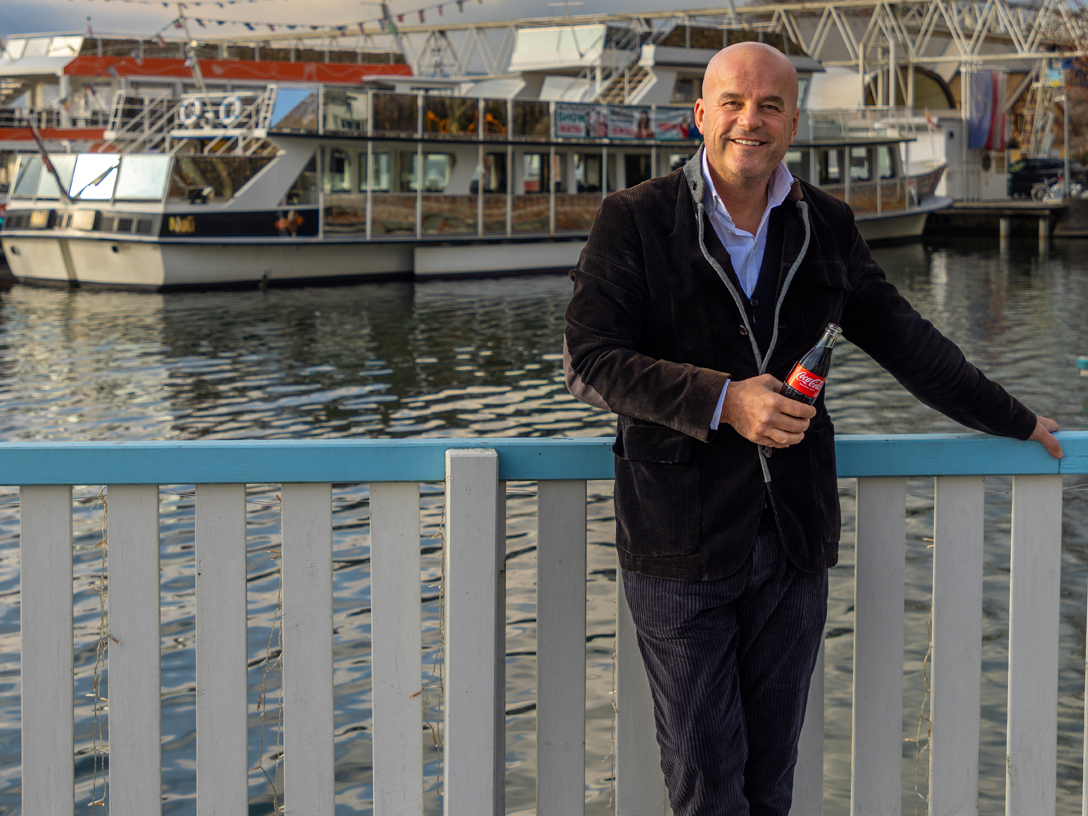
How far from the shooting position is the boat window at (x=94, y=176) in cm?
2383

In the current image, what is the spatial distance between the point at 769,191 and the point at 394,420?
8.49 metres

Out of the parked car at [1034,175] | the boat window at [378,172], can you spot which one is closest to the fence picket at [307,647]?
the boat window at [378,172]

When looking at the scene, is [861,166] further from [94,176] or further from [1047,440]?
[1047,440]

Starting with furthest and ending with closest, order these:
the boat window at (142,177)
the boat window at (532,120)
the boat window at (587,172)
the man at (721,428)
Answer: the boat window at (587,172) → the boat window at (532,120) → the boat window at (142,177) → the man at (721,428)

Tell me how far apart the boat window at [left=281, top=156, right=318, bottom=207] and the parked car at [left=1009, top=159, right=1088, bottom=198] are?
2915 cm

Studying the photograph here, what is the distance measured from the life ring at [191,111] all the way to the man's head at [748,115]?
25140 millimetres

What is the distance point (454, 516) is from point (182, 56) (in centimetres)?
3989

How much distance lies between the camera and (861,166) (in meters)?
32.7

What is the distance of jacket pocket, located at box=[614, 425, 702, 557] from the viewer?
216 cm

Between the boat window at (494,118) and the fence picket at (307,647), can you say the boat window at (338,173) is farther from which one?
the fence picket at (307,647)

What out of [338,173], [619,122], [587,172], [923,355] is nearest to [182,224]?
[338,173]

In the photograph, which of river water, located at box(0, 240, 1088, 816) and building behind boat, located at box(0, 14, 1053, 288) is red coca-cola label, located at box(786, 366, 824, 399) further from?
building behind boat, located at box(0, 14, 1053, 288)

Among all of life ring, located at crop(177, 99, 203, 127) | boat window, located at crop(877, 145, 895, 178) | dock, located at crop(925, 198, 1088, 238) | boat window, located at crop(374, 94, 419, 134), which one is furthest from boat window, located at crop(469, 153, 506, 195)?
dock, located at crop(925, 198, 1088, 238)

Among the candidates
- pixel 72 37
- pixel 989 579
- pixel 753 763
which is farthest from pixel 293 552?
pixel 72 37
